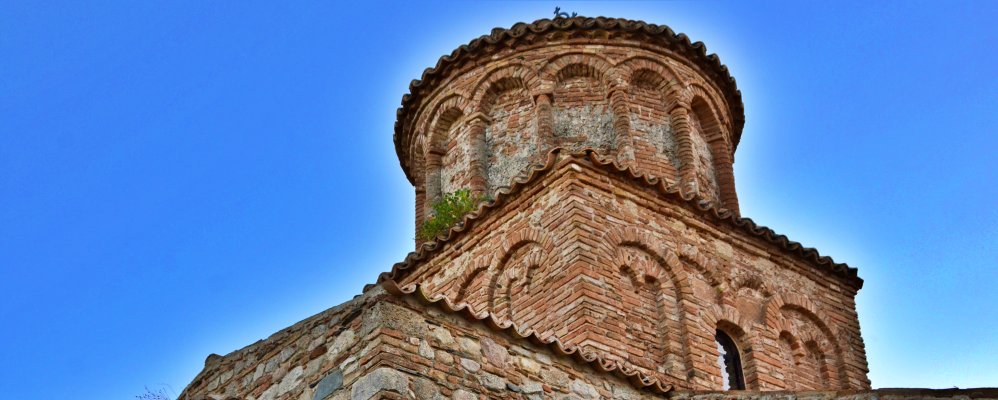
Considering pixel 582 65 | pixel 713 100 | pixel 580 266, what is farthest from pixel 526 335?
pixel 713 100

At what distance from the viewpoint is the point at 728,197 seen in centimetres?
1382

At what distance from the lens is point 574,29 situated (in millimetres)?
14016

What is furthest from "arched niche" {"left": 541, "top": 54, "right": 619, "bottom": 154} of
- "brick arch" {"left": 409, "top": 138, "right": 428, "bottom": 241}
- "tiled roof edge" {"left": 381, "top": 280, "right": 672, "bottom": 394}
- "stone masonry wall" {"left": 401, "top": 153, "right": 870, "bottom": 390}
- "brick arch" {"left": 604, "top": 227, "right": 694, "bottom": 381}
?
"tiled roof edge" {"left": 381, "top": 280, "right": 672, "bottom": 394}

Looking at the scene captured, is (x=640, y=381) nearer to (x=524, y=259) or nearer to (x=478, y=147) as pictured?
(x=524, y=259)

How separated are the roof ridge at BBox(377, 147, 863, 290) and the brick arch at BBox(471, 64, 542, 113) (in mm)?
1331

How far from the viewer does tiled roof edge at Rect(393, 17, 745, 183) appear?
14.0 m

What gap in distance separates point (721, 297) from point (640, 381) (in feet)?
11.3

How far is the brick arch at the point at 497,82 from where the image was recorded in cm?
1396

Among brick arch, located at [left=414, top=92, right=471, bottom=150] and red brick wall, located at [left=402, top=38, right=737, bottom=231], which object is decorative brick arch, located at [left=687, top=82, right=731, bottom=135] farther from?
brick arch, located at [left=414, top=92, right=471, bottom=150]

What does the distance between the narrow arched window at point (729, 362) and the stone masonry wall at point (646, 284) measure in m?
0.07

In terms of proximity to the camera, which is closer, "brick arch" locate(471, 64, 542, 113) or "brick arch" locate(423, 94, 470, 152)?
"brick arch" locate(471, 64, 542, 113)

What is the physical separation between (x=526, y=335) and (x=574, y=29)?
266 inches

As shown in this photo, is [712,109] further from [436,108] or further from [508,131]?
[436,108]

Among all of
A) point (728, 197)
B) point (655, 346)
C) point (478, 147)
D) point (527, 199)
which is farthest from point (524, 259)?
point (728, 197)
